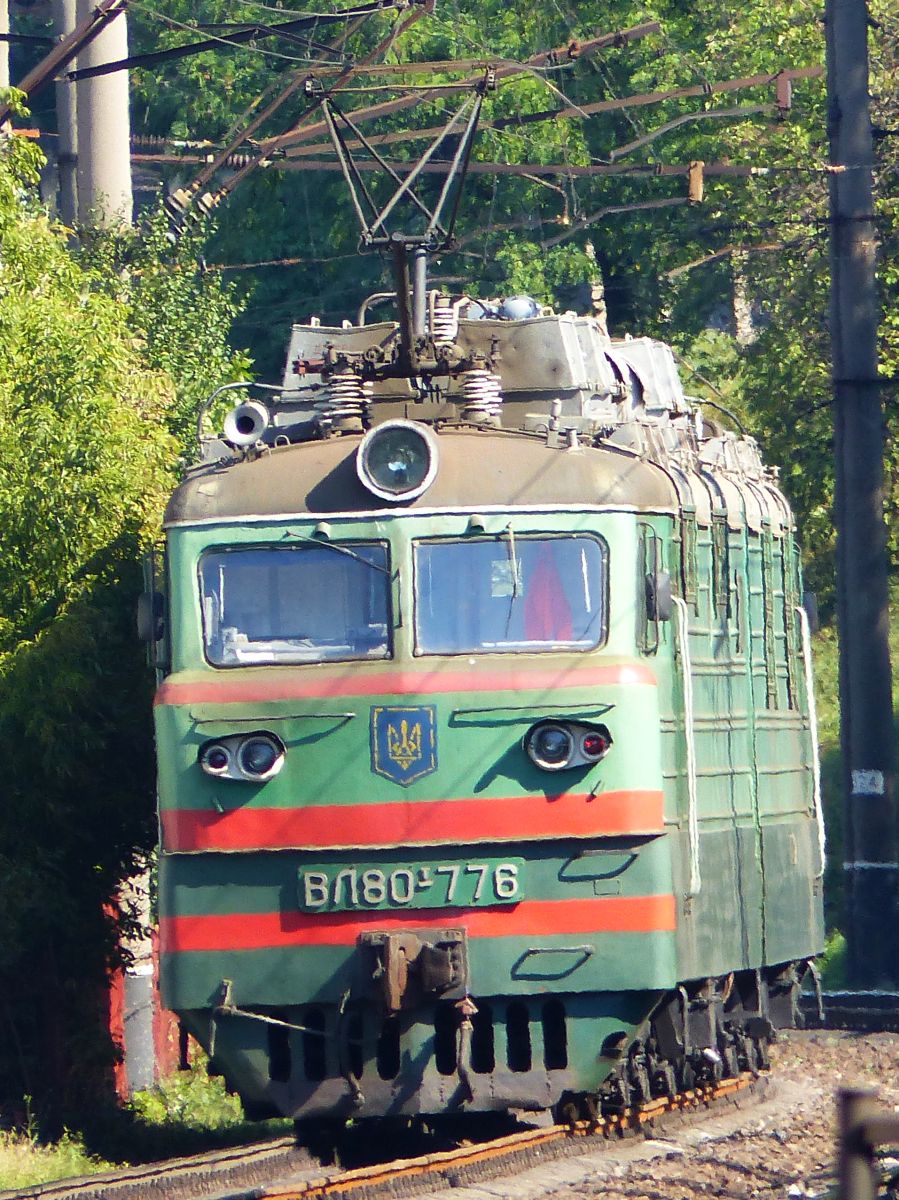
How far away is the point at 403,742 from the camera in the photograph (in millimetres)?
10445

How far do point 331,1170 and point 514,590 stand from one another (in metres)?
2.86

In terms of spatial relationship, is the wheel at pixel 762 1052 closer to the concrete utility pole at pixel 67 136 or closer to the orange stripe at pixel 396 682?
the orange stripe at pixel 396 682

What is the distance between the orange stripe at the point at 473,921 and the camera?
34.2ft

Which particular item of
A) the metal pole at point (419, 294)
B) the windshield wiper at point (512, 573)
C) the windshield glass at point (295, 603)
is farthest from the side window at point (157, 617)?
the metal pole at point (419, 294)

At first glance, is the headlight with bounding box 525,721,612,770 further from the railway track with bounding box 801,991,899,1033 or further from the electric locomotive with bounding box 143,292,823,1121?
the railway track with bounding box 801,991,899,1033

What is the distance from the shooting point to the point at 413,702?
34.4 ft

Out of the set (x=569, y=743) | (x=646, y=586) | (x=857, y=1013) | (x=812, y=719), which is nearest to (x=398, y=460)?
(x=646, y=586)

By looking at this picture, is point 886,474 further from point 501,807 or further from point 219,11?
point 501,807

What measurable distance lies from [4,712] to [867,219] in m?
10.3

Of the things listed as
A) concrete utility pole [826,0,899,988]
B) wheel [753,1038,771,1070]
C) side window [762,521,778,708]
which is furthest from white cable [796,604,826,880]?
concrete utility pole [826,0,899,988]

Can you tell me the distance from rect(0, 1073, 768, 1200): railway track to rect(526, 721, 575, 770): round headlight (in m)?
1.85

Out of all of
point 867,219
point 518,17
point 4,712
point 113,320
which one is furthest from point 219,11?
point 4,712

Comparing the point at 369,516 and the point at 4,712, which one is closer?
the point at 369,516

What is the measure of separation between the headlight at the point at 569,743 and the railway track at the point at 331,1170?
6.14ft
